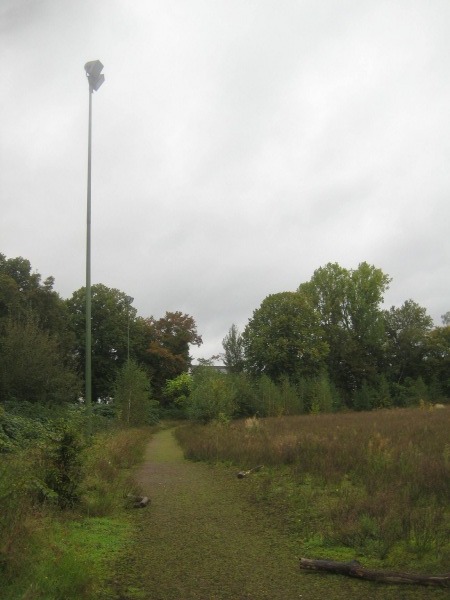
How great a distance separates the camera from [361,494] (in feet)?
→ 32.1

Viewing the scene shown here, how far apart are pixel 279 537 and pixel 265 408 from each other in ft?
123

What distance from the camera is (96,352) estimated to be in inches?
2564

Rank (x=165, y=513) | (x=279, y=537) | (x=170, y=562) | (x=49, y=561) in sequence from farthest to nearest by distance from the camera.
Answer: (x=165, y=513) < (x=279, y=537) < (x=170, y=562) < (x=49, y=561)

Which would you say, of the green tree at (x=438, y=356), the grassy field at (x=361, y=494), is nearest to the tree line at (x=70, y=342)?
the grassy field at (x=361, y=494)

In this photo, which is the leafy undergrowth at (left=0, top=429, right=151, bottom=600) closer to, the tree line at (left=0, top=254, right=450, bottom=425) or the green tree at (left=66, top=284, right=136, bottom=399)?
the tree line at (left=0, top=254, right=450, bottom=425)

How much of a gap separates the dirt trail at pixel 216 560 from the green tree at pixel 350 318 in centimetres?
5917

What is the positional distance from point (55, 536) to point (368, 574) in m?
4.06

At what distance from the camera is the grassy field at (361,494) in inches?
283

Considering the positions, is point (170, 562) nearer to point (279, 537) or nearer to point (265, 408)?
point (279, 537)

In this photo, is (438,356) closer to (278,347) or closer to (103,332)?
(278,347)

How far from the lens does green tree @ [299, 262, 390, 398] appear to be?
69.4 meters

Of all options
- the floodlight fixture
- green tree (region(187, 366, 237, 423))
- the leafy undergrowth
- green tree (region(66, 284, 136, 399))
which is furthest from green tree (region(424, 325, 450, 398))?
the leafy undergrowth

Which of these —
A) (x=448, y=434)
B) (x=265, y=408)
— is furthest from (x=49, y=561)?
(x=265, y=408)

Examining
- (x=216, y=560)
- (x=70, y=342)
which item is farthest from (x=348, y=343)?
(x=216, y=560)
